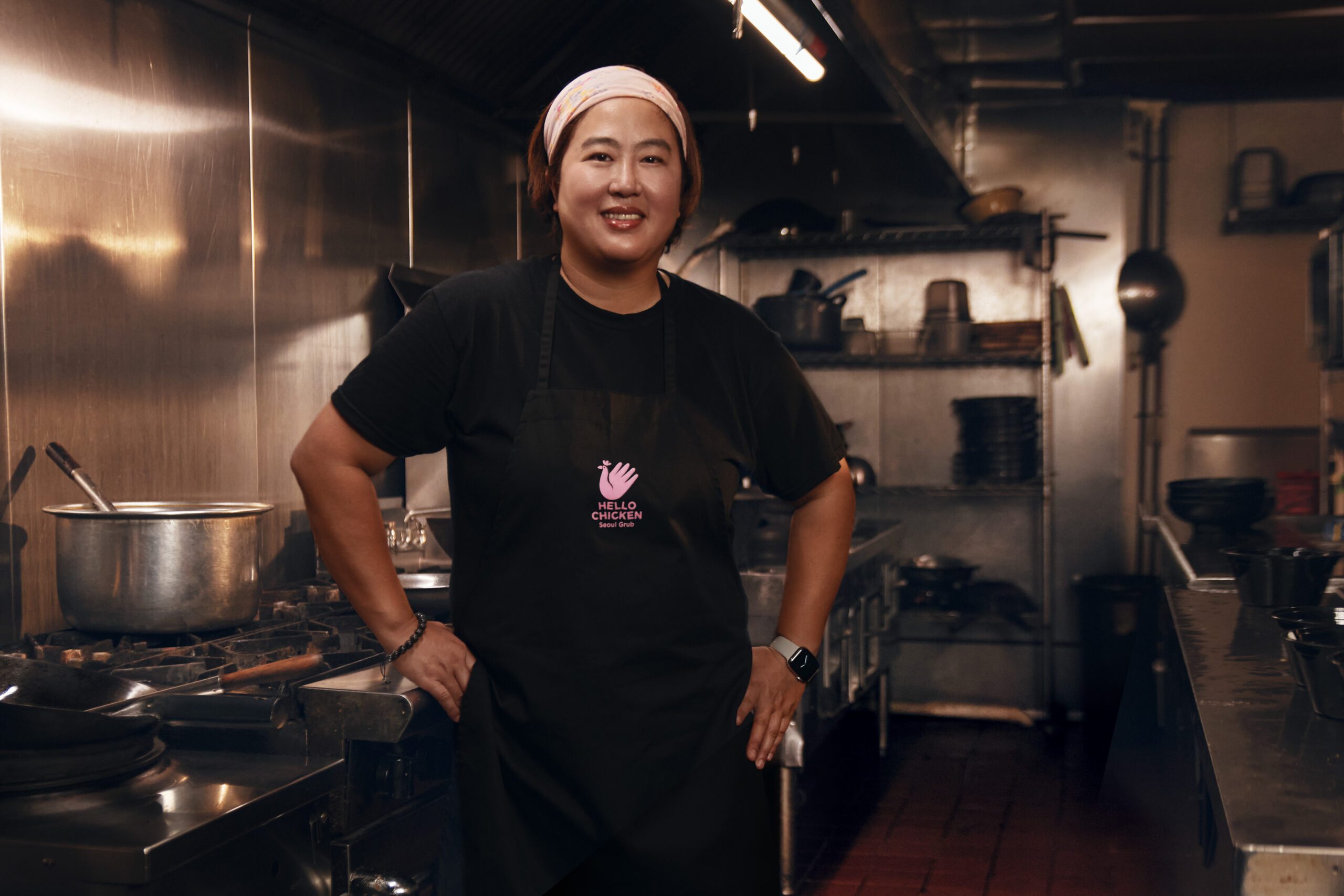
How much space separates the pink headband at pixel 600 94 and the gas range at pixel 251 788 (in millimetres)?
831

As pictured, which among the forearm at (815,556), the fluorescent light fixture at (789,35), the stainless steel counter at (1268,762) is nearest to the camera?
the stainless steel counter at (1268,762)

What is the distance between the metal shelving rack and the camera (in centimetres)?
525

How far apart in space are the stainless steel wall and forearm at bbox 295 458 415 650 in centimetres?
109

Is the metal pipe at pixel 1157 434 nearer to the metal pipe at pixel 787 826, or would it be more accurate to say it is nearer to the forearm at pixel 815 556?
the metal pipe at pixel 787 826

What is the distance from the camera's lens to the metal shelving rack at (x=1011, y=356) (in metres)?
5.25

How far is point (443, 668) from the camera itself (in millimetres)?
1568

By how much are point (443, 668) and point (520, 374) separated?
40 centimetres

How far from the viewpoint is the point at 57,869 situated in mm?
1273

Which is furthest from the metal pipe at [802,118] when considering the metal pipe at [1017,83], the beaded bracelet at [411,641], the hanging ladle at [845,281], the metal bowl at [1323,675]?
the metal bowl at [1323,675]

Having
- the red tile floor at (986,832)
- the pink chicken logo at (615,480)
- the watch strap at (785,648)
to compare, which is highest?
the pink chicken logo at (615,480)

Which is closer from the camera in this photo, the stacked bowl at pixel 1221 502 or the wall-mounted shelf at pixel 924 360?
the stacked bowl at pixel 1221 502

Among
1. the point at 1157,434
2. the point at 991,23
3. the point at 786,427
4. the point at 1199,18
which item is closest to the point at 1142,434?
the point at 1157,434

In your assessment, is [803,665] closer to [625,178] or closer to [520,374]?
[520,374]

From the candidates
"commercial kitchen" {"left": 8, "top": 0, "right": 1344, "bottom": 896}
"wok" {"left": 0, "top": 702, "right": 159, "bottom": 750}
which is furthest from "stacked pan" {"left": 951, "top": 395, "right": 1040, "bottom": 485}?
"wok" {"left": 0, "top": 702, "right": 159, "bottom": 750}
